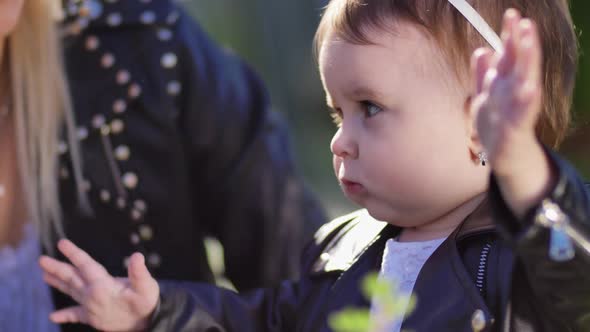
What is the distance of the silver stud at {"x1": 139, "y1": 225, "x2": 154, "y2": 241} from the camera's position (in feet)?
6.70

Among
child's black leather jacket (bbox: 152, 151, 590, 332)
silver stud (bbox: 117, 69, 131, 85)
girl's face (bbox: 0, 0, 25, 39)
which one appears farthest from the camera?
silver stud (bbox: 117, 69, 131, 85)

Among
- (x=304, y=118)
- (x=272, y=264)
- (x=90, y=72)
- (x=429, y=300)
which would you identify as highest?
(x=90, y=72)

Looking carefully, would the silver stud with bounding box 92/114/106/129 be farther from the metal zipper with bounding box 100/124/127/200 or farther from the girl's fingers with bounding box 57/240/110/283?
the girl's fingers with bounding box 57/240/110/283

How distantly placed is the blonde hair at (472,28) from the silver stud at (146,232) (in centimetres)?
65

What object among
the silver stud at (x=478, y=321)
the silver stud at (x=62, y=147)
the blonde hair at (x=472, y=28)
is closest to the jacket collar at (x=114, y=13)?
the silver stud at (x=62, y=147)

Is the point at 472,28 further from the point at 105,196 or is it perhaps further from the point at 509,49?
the point at 105,196

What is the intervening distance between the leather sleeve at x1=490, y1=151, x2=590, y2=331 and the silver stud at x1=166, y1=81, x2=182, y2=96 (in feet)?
3.09

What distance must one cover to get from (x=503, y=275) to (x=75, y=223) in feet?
3.13

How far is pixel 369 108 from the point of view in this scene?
148cm

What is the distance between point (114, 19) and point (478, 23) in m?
0.86

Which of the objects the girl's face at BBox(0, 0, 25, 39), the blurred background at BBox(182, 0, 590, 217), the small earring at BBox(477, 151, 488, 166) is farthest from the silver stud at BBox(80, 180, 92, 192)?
the blurred background at BBox(182, 0, 590, 217)

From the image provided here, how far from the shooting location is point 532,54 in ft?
3.61

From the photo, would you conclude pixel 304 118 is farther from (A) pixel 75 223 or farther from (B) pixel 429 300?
(B) pixel 429 300

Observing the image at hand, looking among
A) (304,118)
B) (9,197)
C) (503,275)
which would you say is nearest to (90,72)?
(9,197)
